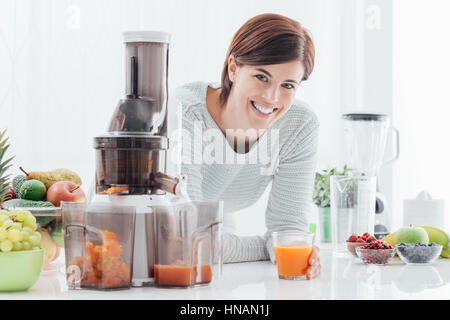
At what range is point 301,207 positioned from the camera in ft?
5.28

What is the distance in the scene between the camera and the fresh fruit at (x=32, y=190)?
3.75ft

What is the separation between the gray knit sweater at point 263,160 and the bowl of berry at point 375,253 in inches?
10.1

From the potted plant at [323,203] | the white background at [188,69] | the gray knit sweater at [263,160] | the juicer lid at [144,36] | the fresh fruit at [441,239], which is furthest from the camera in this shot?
the white background at [188,69]

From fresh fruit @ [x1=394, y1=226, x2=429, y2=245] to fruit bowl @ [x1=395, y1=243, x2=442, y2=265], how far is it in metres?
0.06

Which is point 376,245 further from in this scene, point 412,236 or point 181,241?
point 181,241

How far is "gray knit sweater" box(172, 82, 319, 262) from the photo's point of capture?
1566 millimetres

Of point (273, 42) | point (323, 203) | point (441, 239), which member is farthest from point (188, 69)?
point (441, 239)

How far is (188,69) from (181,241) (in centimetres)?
200

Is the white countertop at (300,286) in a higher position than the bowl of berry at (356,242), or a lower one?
lower

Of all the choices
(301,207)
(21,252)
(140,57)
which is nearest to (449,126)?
(301,207)

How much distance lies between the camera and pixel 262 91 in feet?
5.06

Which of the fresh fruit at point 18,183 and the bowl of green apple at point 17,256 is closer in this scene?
the bowl of green apple at point 17,256

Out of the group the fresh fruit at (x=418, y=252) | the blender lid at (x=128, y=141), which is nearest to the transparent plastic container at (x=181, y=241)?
the blender lid at (x=128, y=141)

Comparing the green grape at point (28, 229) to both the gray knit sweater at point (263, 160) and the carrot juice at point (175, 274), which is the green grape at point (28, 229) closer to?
the carrot juice at point (175, 274)
